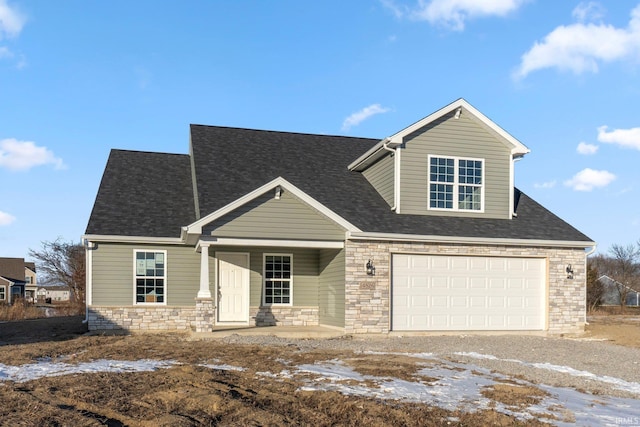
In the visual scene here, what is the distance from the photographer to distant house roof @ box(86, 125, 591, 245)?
1675 cm

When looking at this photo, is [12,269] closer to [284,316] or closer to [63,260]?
[63,260]

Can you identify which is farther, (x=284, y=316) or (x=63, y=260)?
(x=63, y=260)

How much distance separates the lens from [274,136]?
21.8 m

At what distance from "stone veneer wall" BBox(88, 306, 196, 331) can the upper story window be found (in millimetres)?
7753

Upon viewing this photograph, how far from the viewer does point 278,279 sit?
1775 cm

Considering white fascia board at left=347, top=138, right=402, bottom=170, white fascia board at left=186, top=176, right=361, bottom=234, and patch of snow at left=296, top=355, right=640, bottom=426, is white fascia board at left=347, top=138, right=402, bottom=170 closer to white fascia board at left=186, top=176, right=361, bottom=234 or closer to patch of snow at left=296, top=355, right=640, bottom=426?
white fascia board at left=186, top=176, right=361, bottom=234

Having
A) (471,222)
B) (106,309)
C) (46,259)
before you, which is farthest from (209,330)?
(46,259)

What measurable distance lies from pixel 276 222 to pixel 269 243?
0.58 m

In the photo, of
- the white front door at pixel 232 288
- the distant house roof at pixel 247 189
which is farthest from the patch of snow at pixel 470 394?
the white front door at pixel 232 288

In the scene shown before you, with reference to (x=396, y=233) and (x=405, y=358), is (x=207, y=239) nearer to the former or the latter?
(x=396, y=233)

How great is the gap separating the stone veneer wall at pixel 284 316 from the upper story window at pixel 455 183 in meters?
4.75

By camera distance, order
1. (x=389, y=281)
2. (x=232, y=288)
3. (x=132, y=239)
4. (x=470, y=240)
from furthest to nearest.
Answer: (x=232, y=288) < (x=470, y=240) < (x=132, y=239) < (x=389, y=281)

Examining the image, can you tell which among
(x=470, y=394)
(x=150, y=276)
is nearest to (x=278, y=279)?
(x=150, y=276)

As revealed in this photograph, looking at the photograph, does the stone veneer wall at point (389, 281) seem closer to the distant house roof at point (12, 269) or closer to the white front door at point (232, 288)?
the white front door at point (232, 288)
